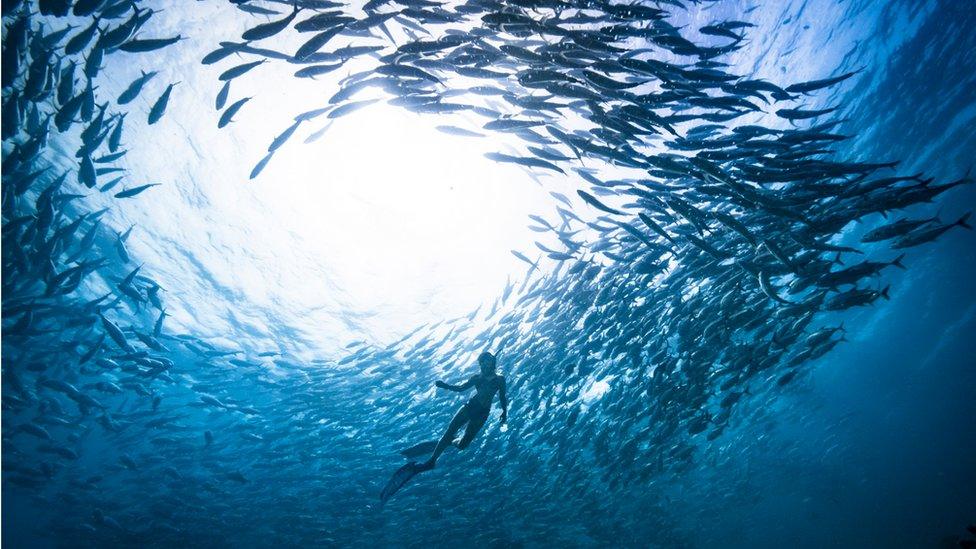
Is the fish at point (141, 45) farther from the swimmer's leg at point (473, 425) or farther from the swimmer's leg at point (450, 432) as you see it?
the swimmer's leg at point (473, 425)

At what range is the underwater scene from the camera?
5.61 m

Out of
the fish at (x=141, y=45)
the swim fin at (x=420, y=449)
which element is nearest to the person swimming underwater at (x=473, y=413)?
the swim fin at (x=420, y=449)

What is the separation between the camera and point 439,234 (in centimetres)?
1293

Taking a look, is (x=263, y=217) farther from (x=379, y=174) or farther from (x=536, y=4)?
(x=536, y=4)

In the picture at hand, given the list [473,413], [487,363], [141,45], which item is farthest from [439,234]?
[141,45]

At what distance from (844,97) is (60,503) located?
47.3 meters

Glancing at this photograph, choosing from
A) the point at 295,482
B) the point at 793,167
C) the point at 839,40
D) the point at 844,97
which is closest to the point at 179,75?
the point at 793,167

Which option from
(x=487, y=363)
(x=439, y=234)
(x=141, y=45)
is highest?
(x=439, y=234)

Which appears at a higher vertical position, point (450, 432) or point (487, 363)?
point (487, 363)

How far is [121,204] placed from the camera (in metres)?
11.5

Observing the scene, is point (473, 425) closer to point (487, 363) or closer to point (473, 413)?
point (473, 413)

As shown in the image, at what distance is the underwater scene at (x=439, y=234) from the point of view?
5.61 m

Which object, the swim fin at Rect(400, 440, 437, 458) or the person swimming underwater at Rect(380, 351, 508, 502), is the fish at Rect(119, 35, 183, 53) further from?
the swim fin at Rect(400, 440, 437, 458)

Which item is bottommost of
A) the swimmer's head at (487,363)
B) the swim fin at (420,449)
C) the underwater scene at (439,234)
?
the swim fin at (420,449)
